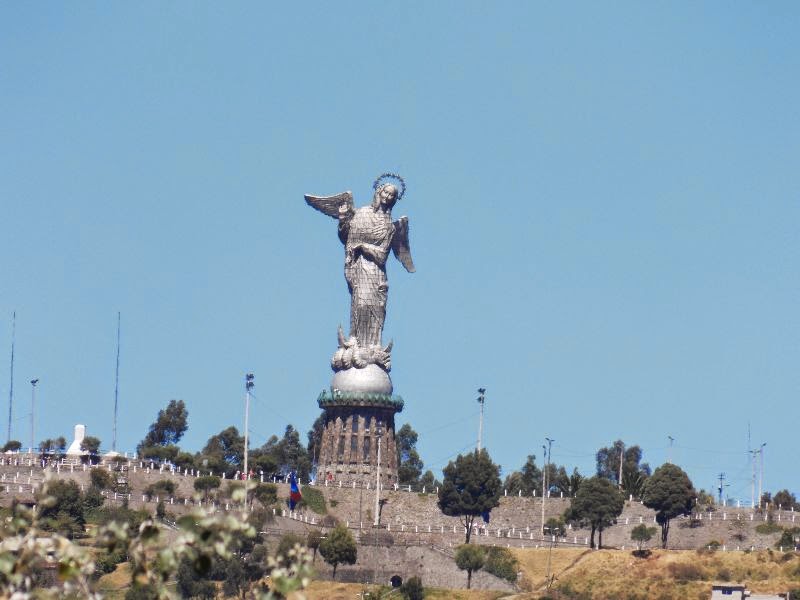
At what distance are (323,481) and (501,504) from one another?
12.6m

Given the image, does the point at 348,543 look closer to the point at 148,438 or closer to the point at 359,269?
the point at 359,269

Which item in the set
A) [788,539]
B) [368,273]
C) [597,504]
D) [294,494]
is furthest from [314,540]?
[368,273]

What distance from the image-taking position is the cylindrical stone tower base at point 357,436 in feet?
426

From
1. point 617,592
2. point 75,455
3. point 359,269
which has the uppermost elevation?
point 359,269

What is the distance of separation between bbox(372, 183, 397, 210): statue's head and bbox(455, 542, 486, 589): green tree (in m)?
35.8

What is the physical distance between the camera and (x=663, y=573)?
332 ft

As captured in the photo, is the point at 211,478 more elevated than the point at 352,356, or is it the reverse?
the point at 352,356

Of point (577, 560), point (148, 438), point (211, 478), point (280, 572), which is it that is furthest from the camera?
point (148, 438)

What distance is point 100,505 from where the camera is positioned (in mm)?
106812

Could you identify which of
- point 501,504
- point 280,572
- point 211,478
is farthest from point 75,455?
point 280,572

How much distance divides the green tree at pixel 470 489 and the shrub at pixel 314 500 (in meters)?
8.31

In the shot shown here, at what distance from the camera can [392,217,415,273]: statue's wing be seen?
136m

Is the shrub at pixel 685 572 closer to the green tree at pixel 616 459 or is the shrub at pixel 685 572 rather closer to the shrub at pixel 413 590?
the shrub at pixel 413 590

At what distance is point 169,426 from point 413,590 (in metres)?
52.8
